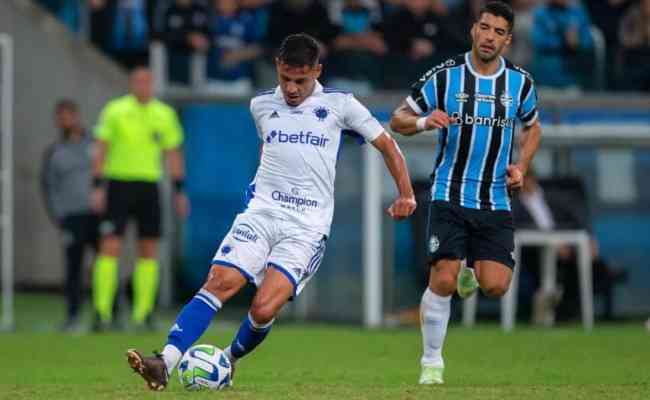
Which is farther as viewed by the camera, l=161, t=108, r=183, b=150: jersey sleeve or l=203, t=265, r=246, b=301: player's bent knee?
l=161, t=108, r=183, b=150: jersey sleeve

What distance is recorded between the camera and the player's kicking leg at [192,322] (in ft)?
28.2

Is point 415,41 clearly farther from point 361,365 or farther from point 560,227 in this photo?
point 361,365

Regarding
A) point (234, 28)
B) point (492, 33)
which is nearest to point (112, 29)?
point (234, 28)

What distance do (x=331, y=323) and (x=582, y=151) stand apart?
144 inches

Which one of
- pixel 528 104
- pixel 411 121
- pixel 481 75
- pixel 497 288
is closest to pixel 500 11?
pixel 481 75

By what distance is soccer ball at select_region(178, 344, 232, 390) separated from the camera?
8844mm

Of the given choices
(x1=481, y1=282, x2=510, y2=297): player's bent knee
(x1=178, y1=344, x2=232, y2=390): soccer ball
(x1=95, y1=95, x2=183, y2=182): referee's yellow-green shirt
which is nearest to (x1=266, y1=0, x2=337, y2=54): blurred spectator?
(x1=95, y1=95, x2=183, y2=182): referee's yellow-green shirt

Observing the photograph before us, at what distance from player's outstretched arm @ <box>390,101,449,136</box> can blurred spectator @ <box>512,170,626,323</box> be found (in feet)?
23.7

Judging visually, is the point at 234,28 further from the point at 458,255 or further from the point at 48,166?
the point at 458,255

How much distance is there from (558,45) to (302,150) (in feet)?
31.7

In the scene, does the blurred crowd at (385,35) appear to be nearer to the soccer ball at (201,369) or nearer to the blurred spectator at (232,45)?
the blurred spectator at (232,45)

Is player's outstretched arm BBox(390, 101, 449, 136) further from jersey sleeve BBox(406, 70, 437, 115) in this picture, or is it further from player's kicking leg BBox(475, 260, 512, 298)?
player's kicking leg BBox(475, 260, 512, 298)

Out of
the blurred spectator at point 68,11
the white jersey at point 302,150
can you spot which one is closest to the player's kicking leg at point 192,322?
the white jersey at point 302,150

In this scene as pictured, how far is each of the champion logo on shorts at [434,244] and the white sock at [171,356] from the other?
6.41 feet
